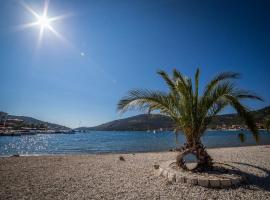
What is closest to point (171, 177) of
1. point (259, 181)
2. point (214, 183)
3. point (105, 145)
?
point (214, 183)

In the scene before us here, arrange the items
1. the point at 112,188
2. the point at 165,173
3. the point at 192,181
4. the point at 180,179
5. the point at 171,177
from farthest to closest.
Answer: the point at 165,173 < the point at 171,177 < the point at 180,179 < the point at 192,181 < the point at 112,188

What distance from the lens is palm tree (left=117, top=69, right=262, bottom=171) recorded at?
8344 millimetres

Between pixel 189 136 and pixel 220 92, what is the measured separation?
2095 mm

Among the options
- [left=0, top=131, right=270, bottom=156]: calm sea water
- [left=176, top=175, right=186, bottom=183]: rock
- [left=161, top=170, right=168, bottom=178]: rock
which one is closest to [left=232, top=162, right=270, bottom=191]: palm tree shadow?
[left=176, top=175, right=186, bottom=183]: rock

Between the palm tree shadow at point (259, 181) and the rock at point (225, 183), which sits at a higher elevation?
the rock at point (225, 183)

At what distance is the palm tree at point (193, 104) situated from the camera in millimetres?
8344

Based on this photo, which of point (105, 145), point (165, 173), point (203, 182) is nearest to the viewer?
point (203, 182)

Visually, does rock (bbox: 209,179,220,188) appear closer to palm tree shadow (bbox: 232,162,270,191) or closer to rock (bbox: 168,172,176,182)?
palm tree shadow (bbox: 232,162,270,191)

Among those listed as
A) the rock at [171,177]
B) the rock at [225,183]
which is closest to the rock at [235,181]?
the rock at [225,183]

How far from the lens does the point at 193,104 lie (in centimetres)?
884

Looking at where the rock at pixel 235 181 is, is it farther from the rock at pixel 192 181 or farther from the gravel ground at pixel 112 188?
the rock at pixel 192 181

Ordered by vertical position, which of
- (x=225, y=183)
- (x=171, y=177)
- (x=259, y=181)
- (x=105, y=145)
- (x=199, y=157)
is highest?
(x=105, y=145)

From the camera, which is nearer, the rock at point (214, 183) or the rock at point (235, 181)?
the rock at point (214, 183)

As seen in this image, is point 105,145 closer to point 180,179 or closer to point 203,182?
point 180,179
